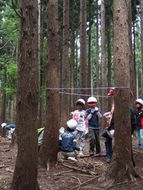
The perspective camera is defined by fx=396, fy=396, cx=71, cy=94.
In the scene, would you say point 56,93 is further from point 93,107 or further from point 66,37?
point 66,37

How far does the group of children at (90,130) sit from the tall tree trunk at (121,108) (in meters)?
1.71

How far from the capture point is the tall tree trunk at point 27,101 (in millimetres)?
6164

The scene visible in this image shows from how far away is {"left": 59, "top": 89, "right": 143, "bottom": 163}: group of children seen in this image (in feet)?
31.2

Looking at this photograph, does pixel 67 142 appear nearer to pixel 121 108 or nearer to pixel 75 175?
pixel 75 175

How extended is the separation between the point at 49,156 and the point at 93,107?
2.51 meters

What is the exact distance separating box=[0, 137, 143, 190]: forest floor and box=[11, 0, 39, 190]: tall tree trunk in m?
0.91

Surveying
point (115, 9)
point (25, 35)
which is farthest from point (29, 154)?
point (115, 9)

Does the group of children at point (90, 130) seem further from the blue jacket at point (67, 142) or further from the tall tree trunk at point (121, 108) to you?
the tall tree trunk at point (121, 108)

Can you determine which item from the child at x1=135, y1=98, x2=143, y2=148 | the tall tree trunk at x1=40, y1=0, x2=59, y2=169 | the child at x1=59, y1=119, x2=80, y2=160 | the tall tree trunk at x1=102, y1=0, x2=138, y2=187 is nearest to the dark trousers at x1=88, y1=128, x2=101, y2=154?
the child at x1=59, y1=119, x2=80, y2=160

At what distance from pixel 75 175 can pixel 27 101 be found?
8.91 ft

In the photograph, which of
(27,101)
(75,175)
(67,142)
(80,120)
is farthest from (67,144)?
(27,101)

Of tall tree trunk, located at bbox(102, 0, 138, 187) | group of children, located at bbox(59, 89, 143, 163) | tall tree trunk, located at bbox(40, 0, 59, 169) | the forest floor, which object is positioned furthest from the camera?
group of children, located at bbox(59, 89, 143, 163)

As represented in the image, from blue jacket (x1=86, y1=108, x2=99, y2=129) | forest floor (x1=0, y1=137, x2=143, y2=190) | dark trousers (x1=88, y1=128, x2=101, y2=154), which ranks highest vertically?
blue jacket (x1=86, y1=108, x2=99, y2=129)

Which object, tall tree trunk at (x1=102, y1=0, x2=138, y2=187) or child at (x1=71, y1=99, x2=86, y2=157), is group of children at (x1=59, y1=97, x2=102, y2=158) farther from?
tall tree trunk at (x1=102, y1=0, x2=138, y2=187)
